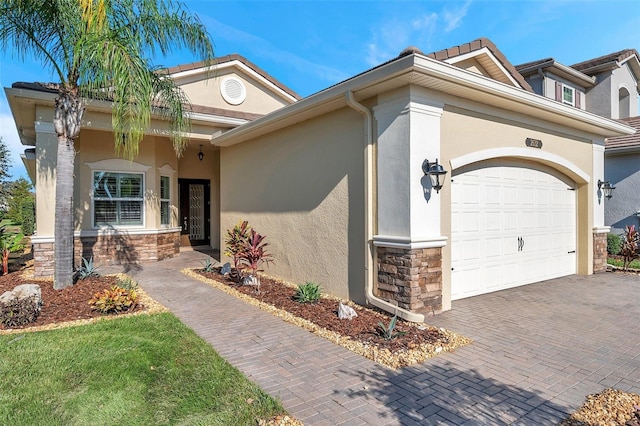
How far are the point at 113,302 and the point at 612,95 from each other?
2006 centimetres

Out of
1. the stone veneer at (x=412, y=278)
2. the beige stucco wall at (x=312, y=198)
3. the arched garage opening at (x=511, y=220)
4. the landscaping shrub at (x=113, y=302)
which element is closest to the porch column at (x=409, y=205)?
the stone veneer at (x=412, y=278)

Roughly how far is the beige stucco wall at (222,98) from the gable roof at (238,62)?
11.3 inches

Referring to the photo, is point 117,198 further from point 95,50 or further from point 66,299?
point 95,50

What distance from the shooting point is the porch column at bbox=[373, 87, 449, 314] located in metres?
5.59

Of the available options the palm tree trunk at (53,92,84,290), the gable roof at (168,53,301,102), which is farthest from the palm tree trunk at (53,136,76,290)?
the gable roof at (168,53,301,102)

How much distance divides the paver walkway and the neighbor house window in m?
4.84

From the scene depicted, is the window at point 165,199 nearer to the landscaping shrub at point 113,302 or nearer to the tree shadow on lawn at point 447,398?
the landscaping shrub at point 113,302

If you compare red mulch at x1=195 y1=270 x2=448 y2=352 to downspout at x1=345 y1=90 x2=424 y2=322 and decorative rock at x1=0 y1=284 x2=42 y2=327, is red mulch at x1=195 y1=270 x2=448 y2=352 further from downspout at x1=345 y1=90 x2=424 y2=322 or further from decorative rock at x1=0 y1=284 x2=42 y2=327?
decorative rock at x1=0 y1=284 x2=42 y2=327

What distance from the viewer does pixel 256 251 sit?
25.7 feet

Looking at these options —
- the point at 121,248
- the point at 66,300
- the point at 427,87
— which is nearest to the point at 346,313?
the point at 427,87

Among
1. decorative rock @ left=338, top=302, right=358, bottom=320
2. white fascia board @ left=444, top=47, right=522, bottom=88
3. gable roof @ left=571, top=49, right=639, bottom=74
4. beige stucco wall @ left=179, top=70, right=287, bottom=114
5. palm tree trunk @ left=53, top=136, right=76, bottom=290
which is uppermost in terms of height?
gable roof @ left=571, top=49, right=639, bottom=74

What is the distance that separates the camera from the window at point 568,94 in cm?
1525

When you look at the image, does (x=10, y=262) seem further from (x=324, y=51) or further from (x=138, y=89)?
(x=324, y=51)

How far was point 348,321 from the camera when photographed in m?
5.60
